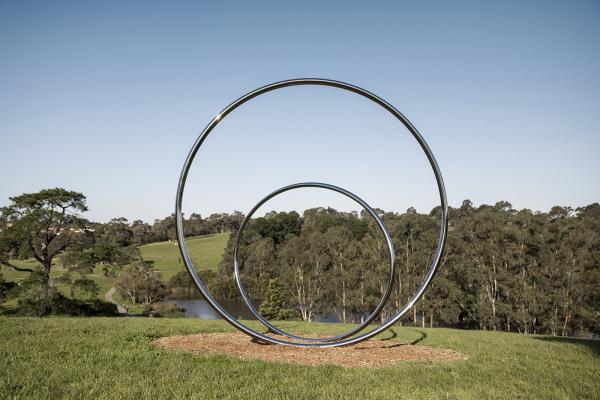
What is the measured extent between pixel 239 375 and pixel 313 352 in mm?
2891

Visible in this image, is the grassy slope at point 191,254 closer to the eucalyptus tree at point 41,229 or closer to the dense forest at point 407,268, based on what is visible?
the dense forest at point 407,268

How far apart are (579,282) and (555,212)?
1365cm

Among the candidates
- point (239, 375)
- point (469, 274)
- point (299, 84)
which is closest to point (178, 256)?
point (469, 274)

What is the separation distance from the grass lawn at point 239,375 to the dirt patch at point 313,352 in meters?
0.54

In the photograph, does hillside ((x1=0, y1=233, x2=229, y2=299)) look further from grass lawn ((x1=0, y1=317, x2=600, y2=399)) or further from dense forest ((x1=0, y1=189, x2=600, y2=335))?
grass lawn ((x1=0, y1=317, x2=600, y2=399))

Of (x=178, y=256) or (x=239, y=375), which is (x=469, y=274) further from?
(x=178, y=256)

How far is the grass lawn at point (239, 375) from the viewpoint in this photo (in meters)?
5.92

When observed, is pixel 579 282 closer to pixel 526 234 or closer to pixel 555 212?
pixel 526 234

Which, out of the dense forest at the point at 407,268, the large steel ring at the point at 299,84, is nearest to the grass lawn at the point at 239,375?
the large steel ring at the point at 299,84

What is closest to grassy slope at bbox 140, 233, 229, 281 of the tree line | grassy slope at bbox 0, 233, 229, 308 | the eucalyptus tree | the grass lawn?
grassy slope at bbox 0, 233, 229, 308

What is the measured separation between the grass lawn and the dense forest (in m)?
18.3

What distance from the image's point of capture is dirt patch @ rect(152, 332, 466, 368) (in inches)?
332

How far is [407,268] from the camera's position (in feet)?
131

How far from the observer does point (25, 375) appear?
20.7 ft
